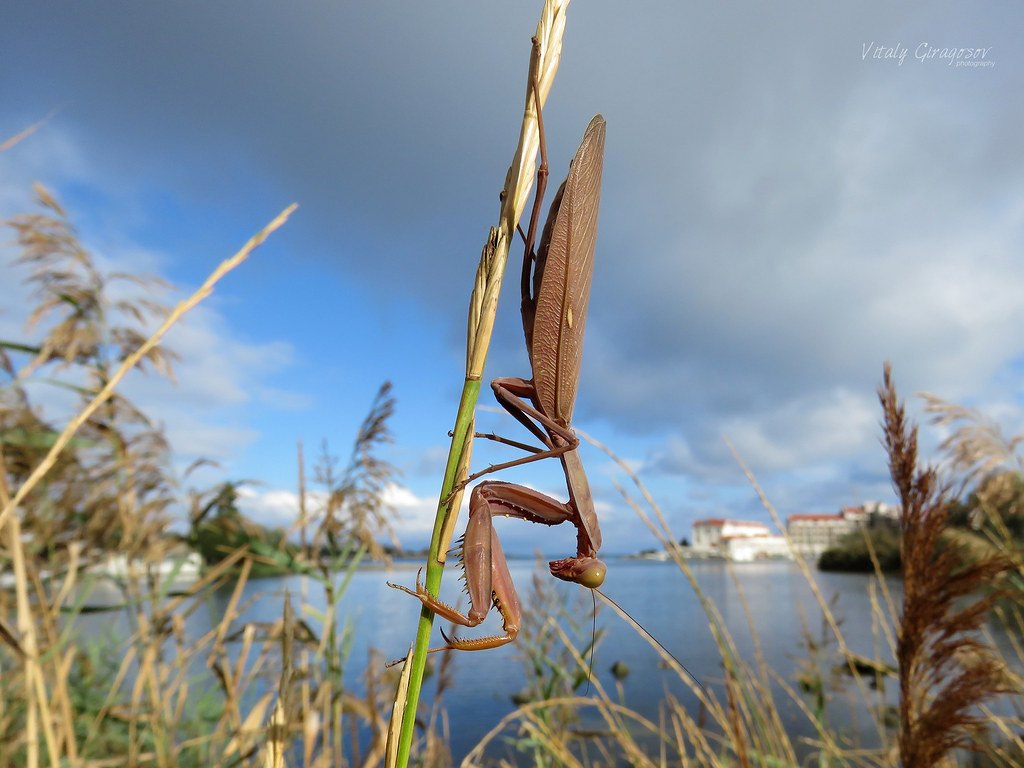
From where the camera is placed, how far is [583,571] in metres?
1.37

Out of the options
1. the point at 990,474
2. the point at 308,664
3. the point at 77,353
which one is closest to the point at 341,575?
the point at 308,664

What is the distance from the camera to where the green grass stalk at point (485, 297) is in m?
0.79

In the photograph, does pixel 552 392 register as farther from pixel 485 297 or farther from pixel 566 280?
pixel 485 297

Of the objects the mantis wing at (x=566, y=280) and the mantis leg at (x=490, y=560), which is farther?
the mantis wing at (x=566, y=280)

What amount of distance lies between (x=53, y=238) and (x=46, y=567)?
205 cm

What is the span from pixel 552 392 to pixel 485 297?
0.50 m

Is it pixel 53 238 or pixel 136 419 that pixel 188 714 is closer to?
pixel 136 419

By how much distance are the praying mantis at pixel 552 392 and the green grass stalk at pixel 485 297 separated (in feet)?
0.76

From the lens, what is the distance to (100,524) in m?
3.26

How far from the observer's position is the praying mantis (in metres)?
1.14

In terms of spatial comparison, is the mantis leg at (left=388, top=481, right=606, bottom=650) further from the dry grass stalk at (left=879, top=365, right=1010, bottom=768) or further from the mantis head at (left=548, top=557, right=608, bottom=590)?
the dry grass stalk at (left=879, top=365, right=1010, bottom=768)

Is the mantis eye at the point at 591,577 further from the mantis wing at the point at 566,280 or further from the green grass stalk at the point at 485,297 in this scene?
the green grass stalk at the point at 485,297

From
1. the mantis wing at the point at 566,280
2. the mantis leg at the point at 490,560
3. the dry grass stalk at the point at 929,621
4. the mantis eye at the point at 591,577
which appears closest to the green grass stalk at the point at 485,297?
the mantis leg at the point at 490,560

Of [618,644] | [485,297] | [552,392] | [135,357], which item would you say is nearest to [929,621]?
[552,392]
